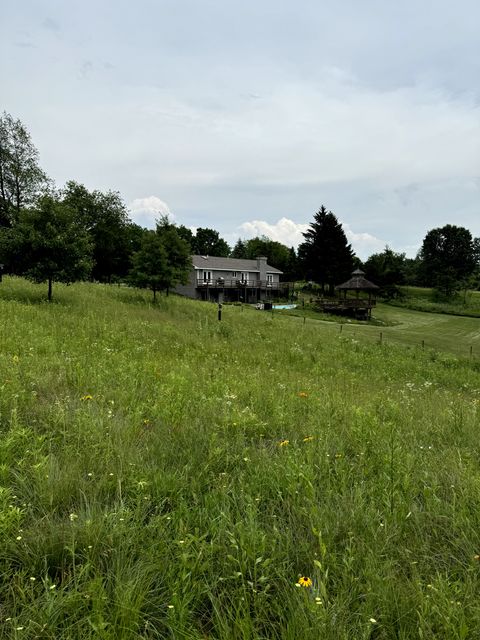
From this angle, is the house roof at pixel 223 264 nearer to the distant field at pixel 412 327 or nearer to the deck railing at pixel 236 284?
the deck railing at pixel 236 284

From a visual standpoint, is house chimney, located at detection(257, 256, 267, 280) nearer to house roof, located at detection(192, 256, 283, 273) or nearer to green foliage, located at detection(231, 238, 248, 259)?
house roof, located at detection(192, 256, 283, 273)

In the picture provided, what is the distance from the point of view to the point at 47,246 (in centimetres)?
1803

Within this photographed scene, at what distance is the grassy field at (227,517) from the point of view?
2037mm

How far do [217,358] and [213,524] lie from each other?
7.86m

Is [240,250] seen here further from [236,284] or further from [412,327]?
[412,327]

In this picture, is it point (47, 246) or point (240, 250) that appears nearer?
point (47, 246)

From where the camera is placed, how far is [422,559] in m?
2.51

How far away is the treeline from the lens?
18.6 metres

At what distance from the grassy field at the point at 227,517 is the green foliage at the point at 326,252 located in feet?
195

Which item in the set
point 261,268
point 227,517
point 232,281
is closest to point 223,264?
point 232,281

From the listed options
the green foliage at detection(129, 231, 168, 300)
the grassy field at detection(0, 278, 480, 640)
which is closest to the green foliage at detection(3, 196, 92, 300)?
the green foliage at detection(129, 231, 168, 300)

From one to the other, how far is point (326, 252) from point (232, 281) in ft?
52.5

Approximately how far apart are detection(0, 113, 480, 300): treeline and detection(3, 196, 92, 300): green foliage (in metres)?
0.04

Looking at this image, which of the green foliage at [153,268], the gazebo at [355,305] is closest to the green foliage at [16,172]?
the green foliage at [153,268]
